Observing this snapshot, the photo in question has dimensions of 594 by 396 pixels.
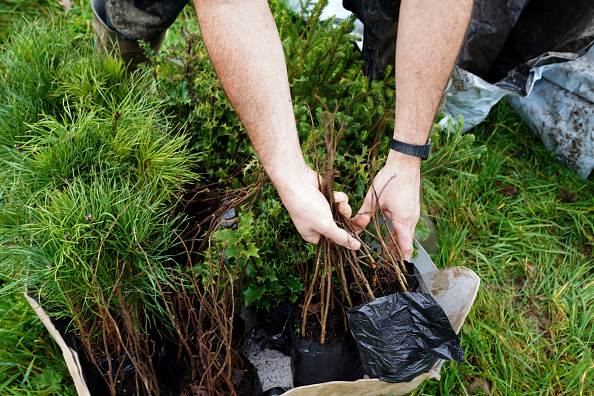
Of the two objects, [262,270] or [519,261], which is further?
[519,261]

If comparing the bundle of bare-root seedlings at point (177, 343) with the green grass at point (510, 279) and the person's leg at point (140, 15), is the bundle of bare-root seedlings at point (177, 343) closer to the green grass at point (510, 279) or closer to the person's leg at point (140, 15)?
the green grass at point (510, 279)

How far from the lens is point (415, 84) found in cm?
159

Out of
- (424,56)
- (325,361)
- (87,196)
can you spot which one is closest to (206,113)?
(87,196)

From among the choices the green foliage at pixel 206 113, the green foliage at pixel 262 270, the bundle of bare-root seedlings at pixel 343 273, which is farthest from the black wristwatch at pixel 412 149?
the green foliage at pixel 206 113

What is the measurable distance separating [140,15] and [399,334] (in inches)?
81.9

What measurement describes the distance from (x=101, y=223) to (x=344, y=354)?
3.08 feet

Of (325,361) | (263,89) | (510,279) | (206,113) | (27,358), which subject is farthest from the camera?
(510,279)

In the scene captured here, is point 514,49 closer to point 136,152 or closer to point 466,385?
point 466,385

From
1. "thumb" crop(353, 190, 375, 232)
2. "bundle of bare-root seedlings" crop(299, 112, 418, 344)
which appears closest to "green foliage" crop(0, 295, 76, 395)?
"bundle of bare-root seedlings" crop(299, 112, 418, 344)

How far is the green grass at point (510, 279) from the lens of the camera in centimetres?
192

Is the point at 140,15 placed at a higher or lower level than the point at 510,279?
higher

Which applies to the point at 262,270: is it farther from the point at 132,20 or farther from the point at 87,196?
the point at 132,20

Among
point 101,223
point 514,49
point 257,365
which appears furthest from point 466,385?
point 514,49

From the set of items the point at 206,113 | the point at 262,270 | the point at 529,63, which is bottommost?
the point at 262,270
